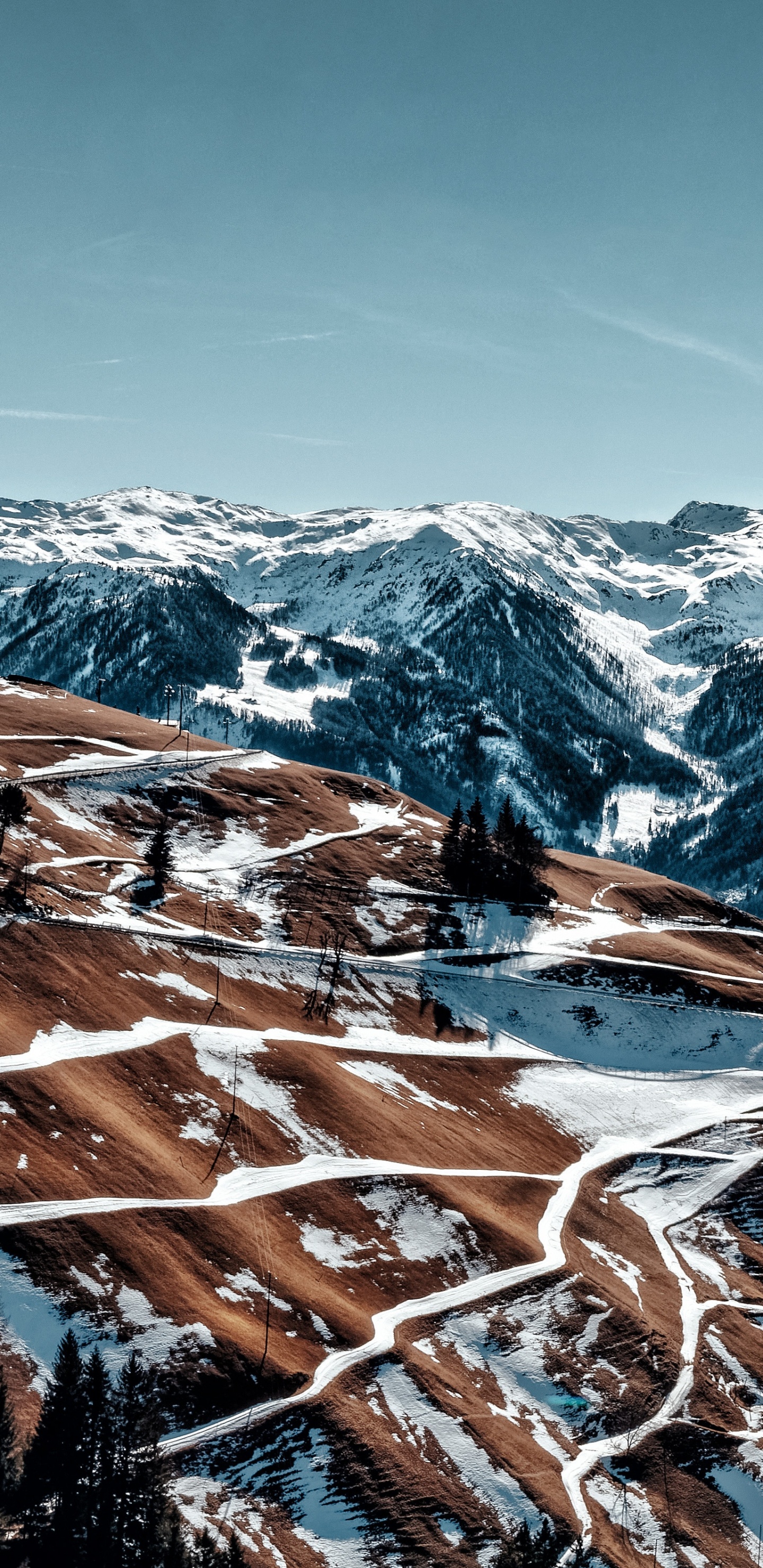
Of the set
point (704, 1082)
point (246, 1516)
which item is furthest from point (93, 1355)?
point (704, 1082)

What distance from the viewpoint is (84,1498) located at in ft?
155

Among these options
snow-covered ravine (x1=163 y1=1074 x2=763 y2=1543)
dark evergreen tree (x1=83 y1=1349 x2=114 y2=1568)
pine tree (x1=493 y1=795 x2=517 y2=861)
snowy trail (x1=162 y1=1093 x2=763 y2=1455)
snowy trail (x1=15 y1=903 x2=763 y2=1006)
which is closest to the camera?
dark evergreen tree (x1=83 y1=1349 x2=114 y2=1568)

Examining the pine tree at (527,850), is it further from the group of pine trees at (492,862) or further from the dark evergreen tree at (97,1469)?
the dark evergreen tree at (97,1469)

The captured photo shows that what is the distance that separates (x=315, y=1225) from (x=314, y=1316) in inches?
376

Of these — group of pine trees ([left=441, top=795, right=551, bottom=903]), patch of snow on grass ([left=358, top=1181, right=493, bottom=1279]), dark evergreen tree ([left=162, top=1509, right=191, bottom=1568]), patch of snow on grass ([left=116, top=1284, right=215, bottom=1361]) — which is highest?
group of pine trees ([left=441, top=795, right=551, bottom=903])

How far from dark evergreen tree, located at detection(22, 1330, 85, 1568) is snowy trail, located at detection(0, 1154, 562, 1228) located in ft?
44.6

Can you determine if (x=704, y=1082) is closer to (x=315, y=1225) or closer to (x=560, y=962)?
(x=560, y=962)

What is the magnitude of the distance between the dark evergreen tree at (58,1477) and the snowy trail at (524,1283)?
23.2ft

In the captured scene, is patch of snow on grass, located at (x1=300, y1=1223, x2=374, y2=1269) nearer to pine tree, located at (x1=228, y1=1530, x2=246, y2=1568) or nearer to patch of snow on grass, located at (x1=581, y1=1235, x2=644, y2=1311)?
patch of snow on grass, located at (x1=581, y1=1235, x2=644, y2=1311)

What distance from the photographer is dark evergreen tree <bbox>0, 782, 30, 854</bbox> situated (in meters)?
110

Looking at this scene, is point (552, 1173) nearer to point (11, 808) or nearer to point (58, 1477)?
point (58, 1477)

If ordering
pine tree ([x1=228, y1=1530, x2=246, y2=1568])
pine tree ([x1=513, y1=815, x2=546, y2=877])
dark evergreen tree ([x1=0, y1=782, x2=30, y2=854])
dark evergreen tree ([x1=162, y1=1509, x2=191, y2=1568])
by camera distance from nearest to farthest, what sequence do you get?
1. dark evergreen tree ([x1=162, y1=1509, x2=191, y2=1568])
2. pine tree ([x1=228, y1=1530, x2=246, y2=1568])
3. dark evergreen tree ([x1=0, y1=782, x2=30, y2=854])
4. pine tree ([x1=513, y1=815, x2=546, y2=877])

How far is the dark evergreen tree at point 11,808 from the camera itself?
110m

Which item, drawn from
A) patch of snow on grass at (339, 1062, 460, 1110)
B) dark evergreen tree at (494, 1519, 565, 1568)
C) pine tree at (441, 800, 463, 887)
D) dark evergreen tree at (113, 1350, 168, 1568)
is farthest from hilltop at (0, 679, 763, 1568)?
pine tree at (441, 800, 463, 887)
